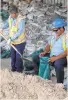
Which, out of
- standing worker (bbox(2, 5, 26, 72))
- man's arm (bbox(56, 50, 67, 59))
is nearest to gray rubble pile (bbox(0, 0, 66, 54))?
standing worker (bbox(2, 5, 26, 72))

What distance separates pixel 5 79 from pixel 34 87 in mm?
480

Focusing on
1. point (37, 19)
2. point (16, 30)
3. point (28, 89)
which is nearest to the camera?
point (28, 89)

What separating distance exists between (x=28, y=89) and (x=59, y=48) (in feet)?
6.50

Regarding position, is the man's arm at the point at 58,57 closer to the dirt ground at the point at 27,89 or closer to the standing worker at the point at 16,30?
the standing worker at the point at 16,30

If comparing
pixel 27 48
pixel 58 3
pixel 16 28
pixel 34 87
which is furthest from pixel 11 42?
pixel 58 3

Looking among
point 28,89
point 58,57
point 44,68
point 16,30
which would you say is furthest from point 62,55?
point 28,89

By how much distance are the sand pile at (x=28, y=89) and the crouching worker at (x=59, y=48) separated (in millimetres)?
1575

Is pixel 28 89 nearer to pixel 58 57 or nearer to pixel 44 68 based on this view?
pixel 58 57

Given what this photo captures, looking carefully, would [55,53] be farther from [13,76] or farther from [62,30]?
[13,76]

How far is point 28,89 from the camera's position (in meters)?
5.48

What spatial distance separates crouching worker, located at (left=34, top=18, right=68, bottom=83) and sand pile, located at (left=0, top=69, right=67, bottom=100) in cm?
157

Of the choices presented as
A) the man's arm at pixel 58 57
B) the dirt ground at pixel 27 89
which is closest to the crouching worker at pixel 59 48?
the man's arm at pixel 58 57

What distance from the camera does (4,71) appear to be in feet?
20.1

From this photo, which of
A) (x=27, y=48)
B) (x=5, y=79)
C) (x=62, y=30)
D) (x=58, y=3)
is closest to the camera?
(x=5, y=79)
